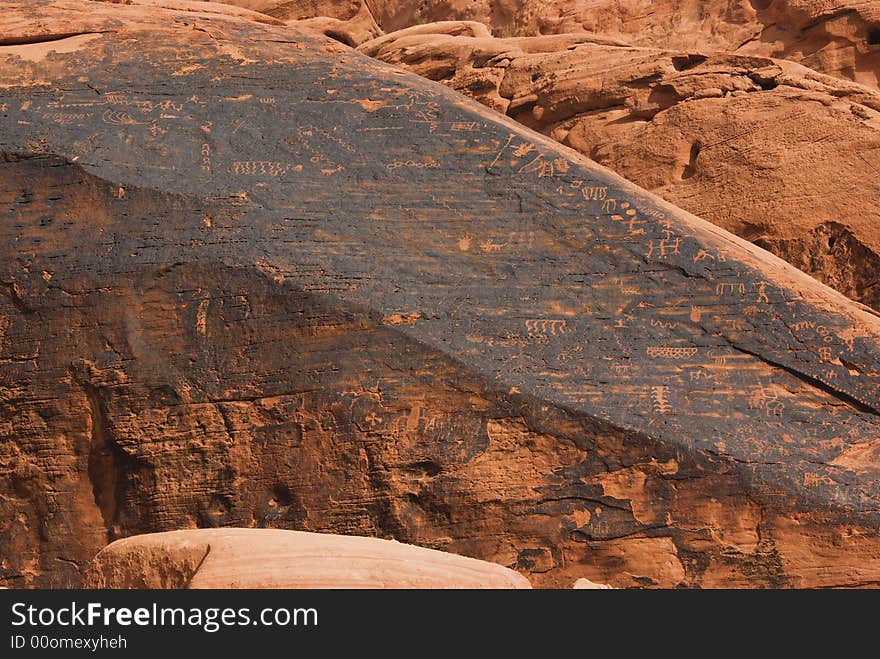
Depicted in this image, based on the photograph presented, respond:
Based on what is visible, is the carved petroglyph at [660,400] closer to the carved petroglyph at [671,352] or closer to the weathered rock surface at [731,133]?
the carved petroglyph at [671,352]

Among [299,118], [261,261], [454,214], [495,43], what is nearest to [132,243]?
[261,261]

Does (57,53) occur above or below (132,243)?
above

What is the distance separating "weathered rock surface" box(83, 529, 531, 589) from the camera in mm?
5094

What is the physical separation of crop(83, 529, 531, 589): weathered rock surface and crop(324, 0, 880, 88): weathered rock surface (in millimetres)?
6244

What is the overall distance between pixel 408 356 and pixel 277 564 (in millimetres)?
1908

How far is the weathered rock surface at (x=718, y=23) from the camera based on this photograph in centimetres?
1079

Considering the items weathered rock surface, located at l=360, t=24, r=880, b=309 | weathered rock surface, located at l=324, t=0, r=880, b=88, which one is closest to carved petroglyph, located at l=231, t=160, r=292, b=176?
weathered rock surface, located at l=360, t=24, r=880, b=309

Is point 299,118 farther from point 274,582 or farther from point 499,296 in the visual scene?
point 274,582

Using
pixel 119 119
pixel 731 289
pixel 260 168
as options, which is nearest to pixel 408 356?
pixel 260 168

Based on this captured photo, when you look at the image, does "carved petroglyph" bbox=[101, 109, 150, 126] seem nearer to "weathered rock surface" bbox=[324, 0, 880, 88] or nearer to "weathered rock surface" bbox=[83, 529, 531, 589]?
"weathered rock surface" bbox=[83, 529, 531, 589]

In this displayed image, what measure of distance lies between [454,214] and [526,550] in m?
1.98

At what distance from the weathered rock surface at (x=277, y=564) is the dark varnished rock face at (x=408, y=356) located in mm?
1127

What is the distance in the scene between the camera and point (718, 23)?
460 inches

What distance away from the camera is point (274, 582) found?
505cm
